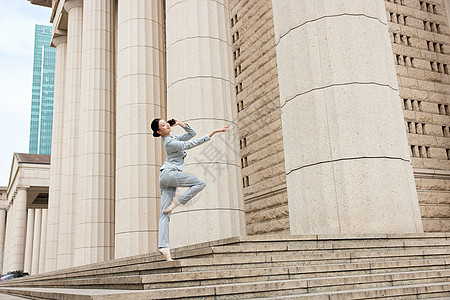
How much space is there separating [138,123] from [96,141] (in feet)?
19.4

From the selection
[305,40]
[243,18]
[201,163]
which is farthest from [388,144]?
[243,18]

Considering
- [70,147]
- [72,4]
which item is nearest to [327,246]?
[70,147]

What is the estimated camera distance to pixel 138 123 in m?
17.4

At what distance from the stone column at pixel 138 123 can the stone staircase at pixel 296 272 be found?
9047 mm

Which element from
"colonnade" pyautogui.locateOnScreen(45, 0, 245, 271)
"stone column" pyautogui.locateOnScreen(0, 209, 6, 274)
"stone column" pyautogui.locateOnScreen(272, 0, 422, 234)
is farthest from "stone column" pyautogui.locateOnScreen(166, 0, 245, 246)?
"stone column" pyautogui.locateOnScreen(0, 209, 6, 274)

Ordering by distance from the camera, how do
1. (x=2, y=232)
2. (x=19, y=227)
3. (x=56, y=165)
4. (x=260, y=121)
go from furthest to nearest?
1. (x=2, y=232)
2. (x=19, y=227)
3. (x=56, y=165)
4. (x=260, y=121)

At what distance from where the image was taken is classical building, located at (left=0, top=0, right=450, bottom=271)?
857cm

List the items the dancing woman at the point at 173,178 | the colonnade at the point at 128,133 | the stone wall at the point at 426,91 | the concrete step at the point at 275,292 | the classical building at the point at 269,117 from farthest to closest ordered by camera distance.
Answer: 1. the stone wall at the point at 426,91
2. the colonnade at the point at 128,133
3. the classical building at the point at 269,117
4. the dancing woman at the point at 173,178
5. the concrete step at the point at 275,292

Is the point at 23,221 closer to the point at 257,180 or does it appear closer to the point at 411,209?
the point at 257,180

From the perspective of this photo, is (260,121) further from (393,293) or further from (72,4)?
(72,4)

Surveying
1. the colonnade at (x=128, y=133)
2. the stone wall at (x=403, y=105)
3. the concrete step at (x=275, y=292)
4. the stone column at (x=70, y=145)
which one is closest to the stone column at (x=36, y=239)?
the colonnade at (x=128, y=133)

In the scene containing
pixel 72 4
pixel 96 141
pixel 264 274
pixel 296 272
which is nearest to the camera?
pixel 264 274

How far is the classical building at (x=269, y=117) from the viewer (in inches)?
337

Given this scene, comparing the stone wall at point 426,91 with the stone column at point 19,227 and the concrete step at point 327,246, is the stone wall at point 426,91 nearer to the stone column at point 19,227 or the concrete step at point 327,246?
the concrete step at point 327,246
